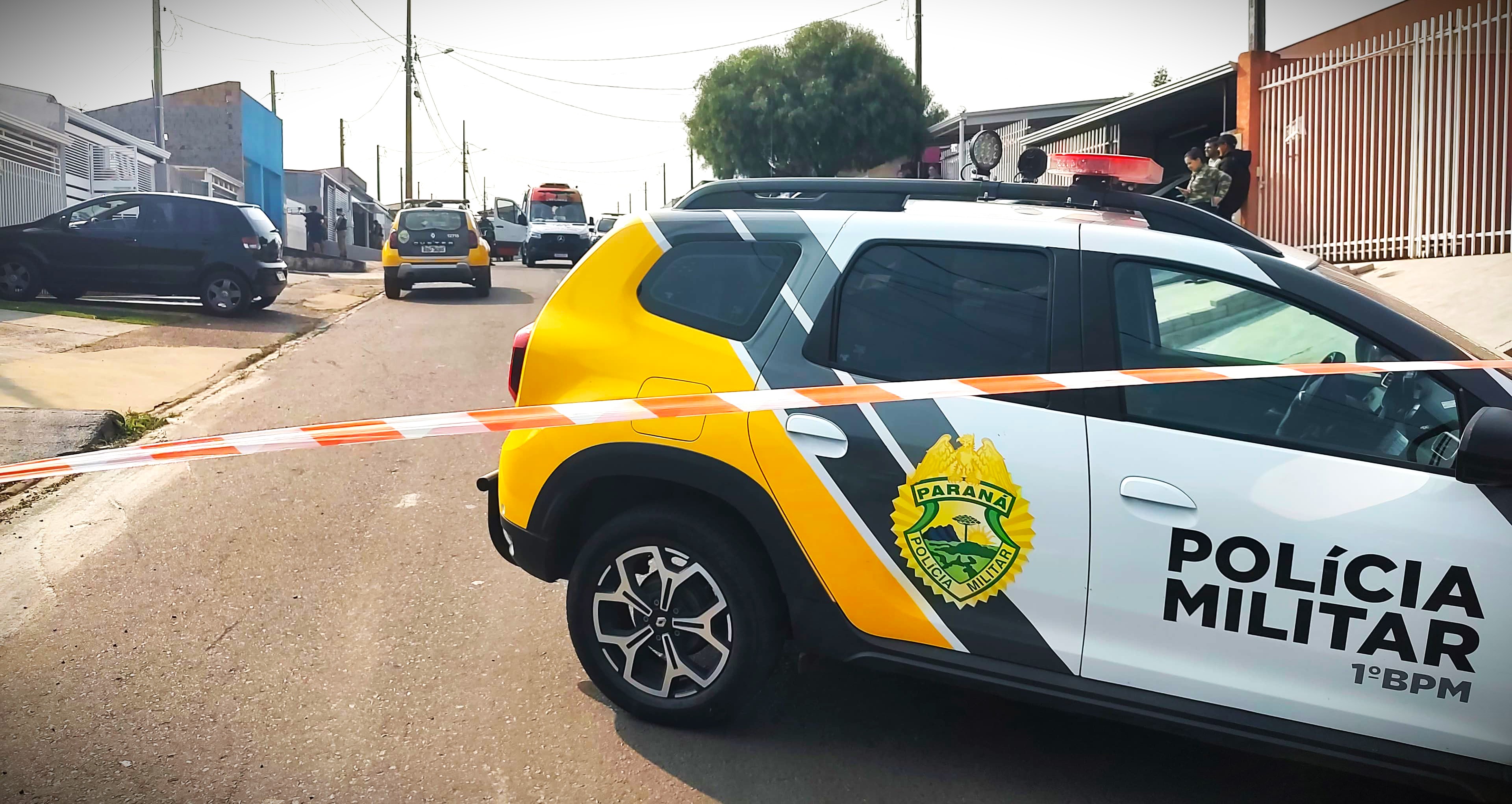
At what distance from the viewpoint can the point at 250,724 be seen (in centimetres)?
376

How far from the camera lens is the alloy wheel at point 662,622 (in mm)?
3609

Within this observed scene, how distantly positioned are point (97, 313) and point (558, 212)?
19.2 m

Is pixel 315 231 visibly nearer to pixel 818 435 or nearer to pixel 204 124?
pixel 204 124

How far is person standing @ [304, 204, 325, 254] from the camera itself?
128ft

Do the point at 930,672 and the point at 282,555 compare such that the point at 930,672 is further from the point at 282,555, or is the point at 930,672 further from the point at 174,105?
the point at 174,105

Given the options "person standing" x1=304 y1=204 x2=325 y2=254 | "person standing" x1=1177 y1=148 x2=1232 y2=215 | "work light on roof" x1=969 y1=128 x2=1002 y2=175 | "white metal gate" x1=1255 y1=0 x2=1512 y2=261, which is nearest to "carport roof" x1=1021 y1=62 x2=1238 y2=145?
"white metal gate" x1=1255 y1=0 x2=1512 y2=261

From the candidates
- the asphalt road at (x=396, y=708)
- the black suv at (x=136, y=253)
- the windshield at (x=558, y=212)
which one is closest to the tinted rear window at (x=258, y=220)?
the black suv at (x=136, y=253)

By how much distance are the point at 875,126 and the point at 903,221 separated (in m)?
36.5

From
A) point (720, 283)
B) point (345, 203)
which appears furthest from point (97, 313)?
point (345, 203)

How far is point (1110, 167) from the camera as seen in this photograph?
159 inches

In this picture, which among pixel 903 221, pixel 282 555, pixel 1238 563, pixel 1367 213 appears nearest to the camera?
pixel 1238 563

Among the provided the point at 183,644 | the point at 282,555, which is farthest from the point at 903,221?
the point at 282,555

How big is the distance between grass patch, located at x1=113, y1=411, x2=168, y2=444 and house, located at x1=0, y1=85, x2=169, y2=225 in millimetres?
15226

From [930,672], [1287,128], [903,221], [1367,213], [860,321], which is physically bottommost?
[930,672]
